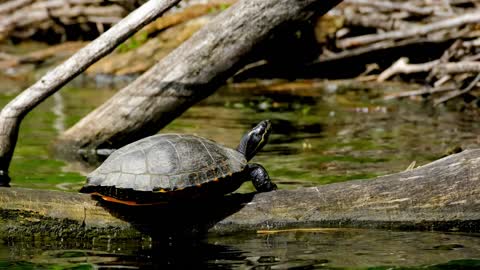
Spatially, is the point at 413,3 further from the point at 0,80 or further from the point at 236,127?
the point at 0,80

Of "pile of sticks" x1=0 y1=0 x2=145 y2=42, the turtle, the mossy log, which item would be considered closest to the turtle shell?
the turtle

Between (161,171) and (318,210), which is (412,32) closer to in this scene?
(318,210)

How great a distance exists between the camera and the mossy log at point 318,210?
13.3 feet

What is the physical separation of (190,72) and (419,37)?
5.14 m

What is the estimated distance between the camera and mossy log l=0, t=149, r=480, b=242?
406 centimetres

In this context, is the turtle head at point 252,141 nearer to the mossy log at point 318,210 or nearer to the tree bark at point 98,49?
the mossy log at point 318,210

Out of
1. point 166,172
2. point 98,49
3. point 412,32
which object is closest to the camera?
→ point 166,172

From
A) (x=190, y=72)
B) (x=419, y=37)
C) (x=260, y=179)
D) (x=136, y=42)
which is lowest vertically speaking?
(x=260, y=179)

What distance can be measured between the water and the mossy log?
68 mm

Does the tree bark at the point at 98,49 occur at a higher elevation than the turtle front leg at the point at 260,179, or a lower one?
higher

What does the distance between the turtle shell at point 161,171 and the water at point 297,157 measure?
28 cm

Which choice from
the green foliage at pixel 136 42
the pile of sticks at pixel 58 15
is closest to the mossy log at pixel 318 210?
the green foliage at pixel 136 42

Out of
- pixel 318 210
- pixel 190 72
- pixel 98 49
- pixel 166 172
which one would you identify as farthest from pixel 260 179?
pixel 190 72

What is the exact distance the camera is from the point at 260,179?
4.39m
